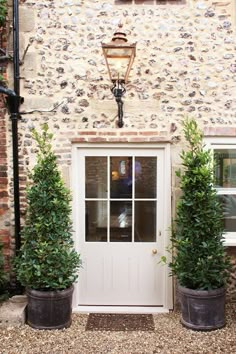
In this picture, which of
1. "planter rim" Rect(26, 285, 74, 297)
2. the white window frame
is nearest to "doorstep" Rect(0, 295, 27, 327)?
"planter rim" Rect(26, 285, 74, 297)

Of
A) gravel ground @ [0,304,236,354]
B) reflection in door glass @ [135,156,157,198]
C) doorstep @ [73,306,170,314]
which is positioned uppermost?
reflection in door glass @ [135,156,157,198]

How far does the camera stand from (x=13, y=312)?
4273mm

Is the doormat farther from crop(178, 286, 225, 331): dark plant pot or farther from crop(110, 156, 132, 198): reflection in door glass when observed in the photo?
crop(110, 156, 132, 198): reflection in door glass

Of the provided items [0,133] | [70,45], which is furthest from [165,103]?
[0,133]

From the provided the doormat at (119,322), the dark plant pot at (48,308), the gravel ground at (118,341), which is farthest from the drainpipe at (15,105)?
the doormat at (119,322)

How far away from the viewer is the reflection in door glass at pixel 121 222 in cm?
481

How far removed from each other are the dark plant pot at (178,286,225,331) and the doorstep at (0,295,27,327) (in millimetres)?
Answer: 1925

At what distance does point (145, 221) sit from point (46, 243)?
1.38 m

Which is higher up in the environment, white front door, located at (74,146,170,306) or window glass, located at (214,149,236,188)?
window glass, located at (214,149,236,188)

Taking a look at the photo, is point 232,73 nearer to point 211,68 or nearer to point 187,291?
point 211,68

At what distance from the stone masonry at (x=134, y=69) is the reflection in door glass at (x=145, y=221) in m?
0.74

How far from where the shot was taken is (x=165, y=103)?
461cm

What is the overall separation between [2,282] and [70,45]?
313 cm

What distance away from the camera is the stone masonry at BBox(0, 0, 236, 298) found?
14.9 ft
